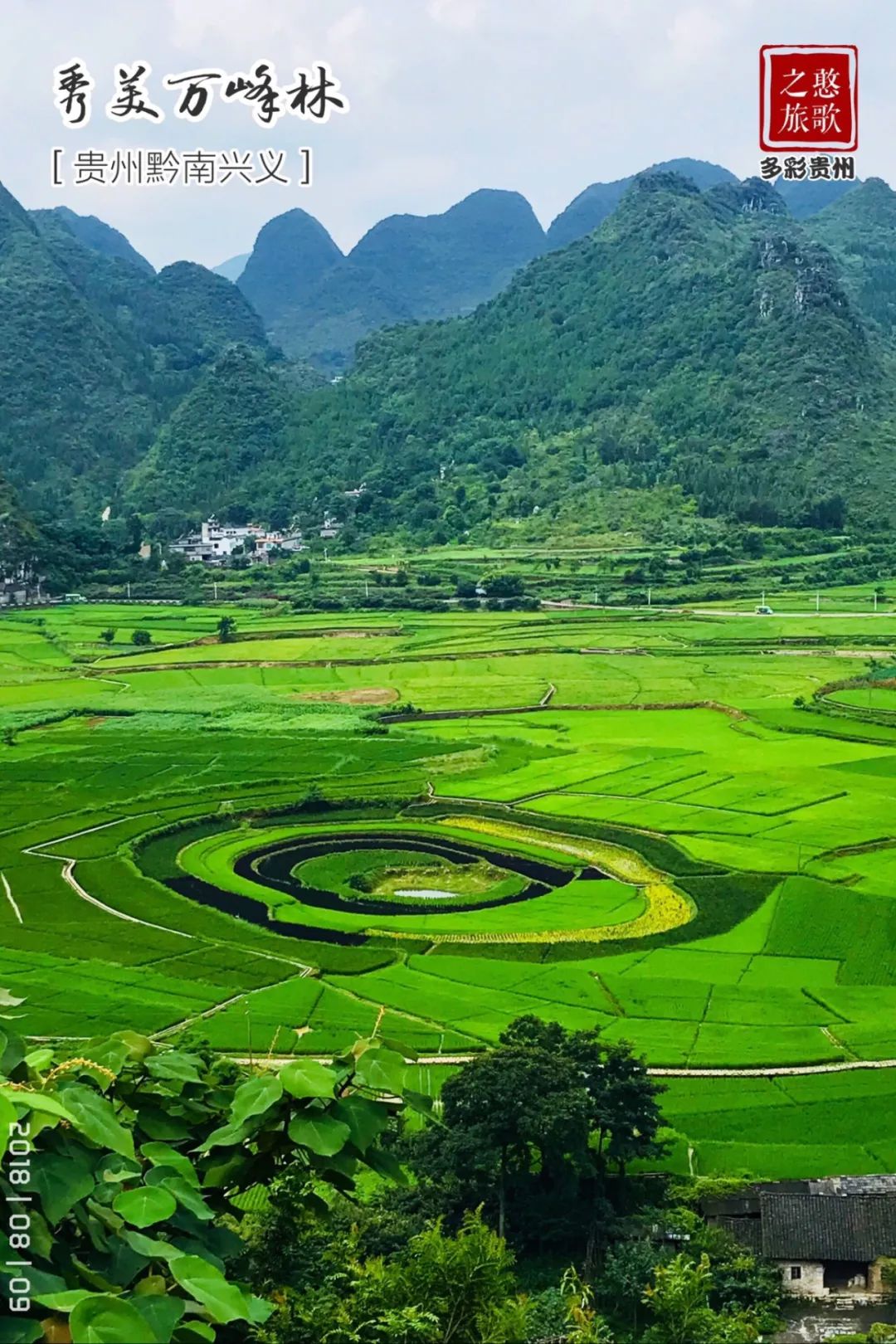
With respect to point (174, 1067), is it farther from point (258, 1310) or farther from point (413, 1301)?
point (413, 1301)

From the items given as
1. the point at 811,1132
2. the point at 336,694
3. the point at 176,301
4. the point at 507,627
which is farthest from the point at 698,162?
the point at 811,1132

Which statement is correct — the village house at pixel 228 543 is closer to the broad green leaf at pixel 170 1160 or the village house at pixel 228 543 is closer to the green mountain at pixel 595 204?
the broad green leaf at pixel 170 1160

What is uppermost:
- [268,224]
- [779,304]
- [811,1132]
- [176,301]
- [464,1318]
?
[268,224]

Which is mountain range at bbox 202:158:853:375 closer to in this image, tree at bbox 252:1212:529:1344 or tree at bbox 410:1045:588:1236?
tree at bbox 410:1045:588:1236

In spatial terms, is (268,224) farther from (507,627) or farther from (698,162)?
(507,627)

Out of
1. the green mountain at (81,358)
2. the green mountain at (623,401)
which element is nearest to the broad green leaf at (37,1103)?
the green mountain at (623,401)

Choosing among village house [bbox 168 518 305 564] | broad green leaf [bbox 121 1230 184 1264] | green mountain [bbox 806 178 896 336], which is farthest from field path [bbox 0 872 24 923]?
green mountain [bbox 806 178 896 336]

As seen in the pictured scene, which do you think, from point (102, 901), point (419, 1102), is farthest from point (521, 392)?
point (419, 1102)
